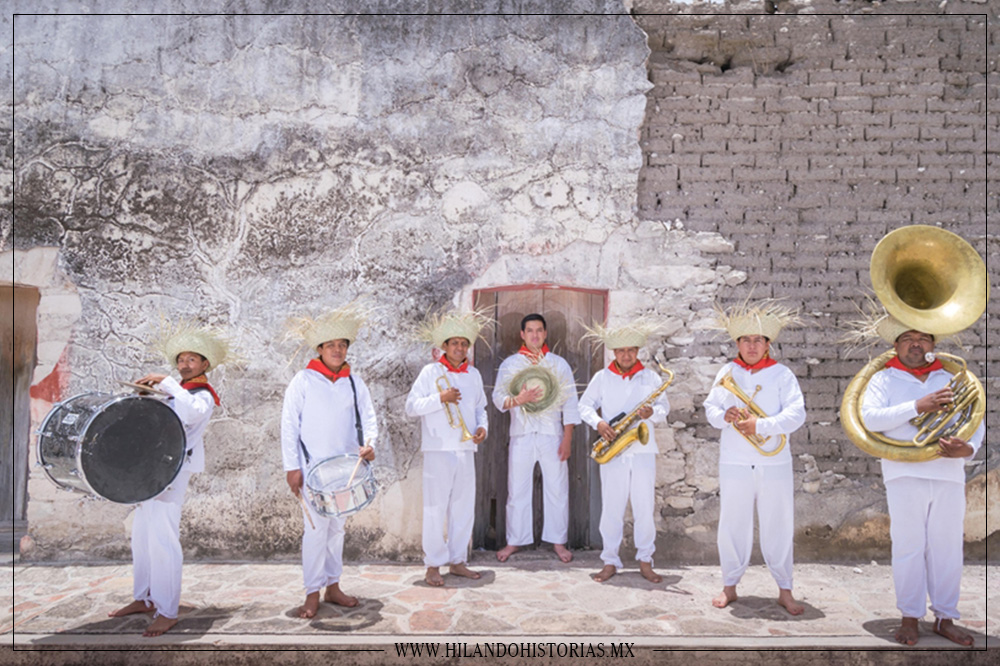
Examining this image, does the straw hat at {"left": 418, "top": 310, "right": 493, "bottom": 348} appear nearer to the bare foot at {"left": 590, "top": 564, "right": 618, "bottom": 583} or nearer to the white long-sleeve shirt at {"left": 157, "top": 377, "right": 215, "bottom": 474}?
the white long-sleeve shirt at {"left": 157, "top": 377, "right": 215, "bottom": 474}

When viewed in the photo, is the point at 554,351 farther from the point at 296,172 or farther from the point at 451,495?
the point at 296,172

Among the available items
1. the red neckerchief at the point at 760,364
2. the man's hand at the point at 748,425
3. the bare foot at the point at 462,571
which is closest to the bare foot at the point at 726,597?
the man's hand at the point at 748,425

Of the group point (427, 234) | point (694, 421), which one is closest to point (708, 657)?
point (694, 421)

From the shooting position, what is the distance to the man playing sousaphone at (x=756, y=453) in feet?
15.9

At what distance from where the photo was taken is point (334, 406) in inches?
193

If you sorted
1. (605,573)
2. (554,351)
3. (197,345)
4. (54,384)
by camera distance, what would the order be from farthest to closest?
1. (554,351)
2. (54,384)
3. (605,573)
4. (197,345)

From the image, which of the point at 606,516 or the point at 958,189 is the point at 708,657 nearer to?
the point at 606,516

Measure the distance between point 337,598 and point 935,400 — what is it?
12.8ft

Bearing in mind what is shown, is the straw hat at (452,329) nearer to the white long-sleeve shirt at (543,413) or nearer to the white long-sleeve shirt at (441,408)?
the white long-sleeve shirt at (441,408)

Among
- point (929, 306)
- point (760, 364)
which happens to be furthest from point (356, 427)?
point (929, 306)

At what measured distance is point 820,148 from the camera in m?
6.33

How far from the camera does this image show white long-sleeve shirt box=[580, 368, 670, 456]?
220 inches

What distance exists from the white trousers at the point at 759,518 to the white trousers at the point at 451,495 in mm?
1884

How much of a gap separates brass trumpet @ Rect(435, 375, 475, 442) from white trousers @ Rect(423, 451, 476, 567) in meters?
0.15
